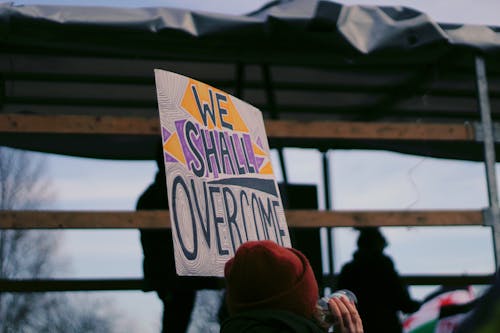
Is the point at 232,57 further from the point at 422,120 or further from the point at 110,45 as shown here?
the point at 422,120

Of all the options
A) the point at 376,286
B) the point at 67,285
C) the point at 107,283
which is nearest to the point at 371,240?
the point at 376,286

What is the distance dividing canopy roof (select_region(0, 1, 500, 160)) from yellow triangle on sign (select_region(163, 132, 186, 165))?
5.59ft

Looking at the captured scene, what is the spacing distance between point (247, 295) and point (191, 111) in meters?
1.09

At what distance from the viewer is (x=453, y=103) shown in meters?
6.11

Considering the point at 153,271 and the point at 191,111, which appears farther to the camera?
the point at 153,271

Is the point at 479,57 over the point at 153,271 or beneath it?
over

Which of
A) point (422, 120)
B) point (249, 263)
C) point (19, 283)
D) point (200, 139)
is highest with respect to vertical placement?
point (249, 263)

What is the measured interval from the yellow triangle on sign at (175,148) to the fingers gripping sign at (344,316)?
3.19 ft

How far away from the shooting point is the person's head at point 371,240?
5.51m

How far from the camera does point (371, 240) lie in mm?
5527

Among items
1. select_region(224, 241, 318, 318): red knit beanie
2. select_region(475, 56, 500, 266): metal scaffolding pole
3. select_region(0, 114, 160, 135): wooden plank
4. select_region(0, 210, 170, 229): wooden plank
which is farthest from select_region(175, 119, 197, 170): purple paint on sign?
select_region(475, 56, 500, 266): metal scaffolding pole

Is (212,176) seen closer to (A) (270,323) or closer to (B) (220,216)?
(B) (220,216)

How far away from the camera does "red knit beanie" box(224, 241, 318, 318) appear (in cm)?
172

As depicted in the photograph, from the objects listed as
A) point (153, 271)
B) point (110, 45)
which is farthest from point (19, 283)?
point (110, 45)
